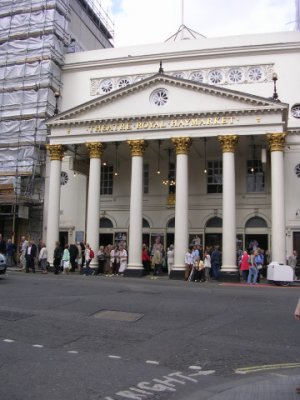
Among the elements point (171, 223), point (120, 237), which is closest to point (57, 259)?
point (120, 237)

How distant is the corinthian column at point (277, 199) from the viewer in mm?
23844

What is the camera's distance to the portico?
24.7 m

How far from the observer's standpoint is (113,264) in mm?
26578

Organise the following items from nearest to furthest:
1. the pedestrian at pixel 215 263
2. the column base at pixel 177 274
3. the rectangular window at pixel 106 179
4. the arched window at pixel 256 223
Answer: the column base at pixel 177 274 → the pedestrian at pixel 215 263 → the arched window at pixel 256 223 → the rectangular window at pixel 106 179

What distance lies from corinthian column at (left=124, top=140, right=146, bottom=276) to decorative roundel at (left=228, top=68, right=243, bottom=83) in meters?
9.73

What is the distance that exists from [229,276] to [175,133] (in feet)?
26.5

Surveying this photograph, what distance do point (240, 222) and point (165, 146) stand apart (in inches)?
263

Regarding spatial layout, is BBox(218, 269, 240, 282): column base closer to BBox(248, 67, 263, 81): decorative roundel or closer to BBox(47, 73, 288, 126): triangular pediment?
BBox(47, 73, 288, 126): triangular pediment

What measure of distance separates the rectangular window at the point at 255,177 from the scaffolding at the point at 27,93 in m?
13.9

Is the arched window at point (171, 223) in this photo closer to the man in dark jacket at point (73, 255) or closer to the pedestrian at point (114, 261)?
the pedestrian at point (114, 261)

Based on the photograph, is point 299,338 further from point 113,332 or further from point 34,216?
point 34,216

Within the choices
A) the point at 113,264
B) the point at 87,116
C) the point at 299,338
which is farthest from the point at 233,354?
the point at 87,116

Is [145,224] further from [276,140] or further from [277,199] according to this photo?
[276,140]

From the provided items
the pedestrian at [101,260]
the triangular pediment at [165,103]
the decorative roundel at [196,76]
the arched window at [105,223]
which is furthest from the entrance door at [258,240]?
the decorative roundel at [196,76]
